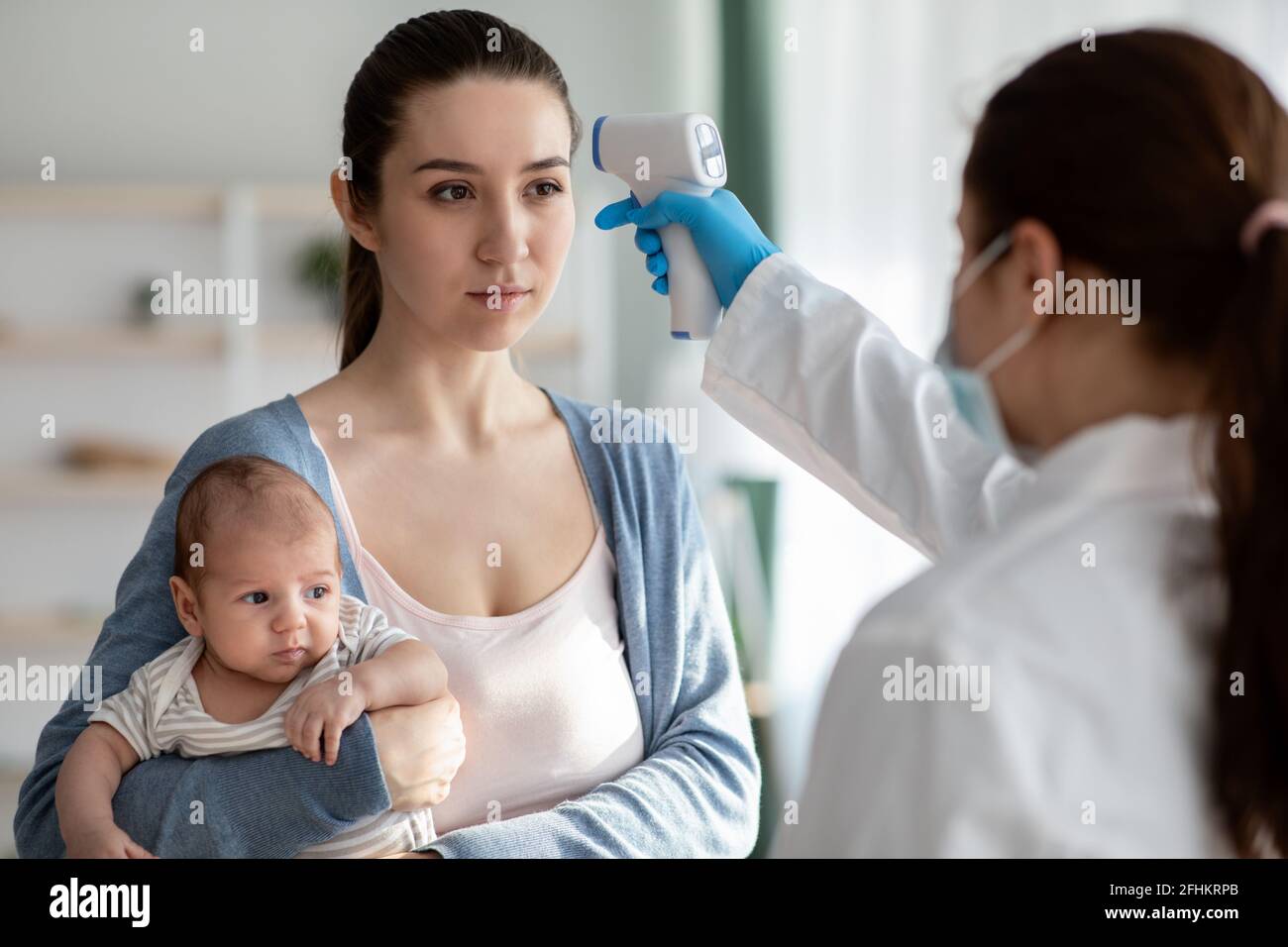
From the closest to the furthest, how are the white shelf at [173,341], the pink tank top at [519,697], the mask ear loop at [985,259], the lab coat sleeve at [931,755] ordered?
the lab coat sleeve at [931,755]
the mask ear loop at [985,259]
the pink tank top at [519,697]
the white shelf at [173,341]

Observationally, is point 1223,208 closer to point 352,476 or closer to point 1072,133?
point 1072,133

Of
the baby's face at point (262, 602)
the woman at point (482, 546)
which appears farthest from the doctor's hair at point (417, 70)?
the baby's face at point (262, 602)

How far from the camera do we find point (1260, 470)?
711mm

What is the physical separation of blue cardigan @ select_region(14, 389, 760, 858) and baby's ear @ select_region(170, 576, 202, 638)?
0.06ft

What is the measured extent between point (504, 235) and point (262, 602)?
38cm

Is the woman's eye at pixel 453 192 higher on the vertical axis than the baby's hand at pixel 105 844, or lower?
higher

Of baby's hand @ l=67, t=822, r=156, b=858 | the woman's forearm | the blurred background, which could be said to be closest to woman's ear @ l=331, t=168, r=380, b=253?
the woman's forearm

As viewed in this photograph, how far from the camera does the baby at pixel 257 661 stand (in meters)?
0.99

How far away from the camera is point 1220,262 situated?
2.39 ft

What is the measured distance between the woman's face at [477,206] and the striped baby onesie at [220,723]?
0.31m

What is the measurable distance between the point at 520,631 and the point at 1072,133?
609mm

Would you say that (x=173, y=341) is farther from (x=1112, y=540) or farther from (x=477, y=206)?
(x=1112, y=540)

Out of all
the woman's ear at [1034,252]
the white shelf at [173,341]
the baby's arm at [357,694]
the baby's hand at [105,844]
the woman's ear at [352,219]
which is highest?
the white shelf at [173,341]

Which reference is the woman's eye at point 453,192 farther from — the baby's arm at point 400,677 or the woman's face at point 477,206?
the baby's arm at point 400,677
